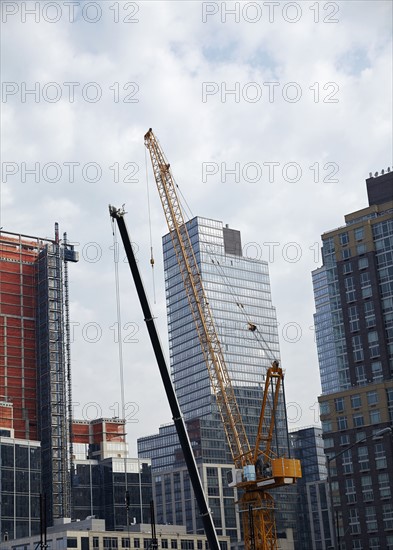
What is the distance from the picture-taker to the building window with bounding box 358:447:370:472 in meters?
168

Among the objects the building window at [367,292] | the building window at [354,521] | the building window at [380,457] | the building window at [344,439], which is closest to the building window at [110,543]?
the building window at [354,521]

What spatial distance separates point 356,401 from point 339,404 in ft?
11.5

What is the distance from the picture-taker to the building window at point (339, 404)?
174750 millimetres

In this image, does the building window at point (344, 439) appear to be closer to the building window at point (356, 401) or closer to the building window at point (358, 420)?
the building window at point (358, 420)

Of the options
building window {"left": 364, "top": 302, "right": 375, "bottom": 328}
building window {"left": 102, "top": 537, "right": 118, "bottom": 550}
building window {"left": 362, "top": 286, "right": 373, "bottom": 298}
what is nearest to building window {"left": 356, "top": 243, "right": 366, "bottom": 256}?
building window {"left": 362, "top": 286, "right": 373, "bottom": 298}

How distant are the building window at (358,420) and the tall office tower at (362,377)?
183 mm

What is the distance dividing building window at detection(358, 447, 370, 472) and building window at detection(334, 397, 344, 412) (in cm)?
856

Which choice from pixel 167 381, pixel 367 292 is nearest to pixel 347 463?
pixel 367 292

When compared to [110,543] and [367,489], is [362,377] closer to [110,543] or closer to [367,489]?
[367,489]

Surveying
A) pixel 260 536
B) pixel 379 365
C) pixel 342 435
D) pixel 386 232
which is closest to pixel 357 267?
pixel 386 232

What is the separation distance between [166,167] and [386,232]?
5621 centimetres

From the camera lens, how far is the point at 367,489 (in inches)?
6545

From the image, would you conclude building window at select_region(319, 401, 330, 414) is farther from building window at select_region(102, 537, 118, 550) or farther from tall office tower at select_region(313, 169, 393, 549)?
building window at select_region(102, 537, 118, 550)

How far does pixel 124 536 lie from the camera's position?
200 meters
